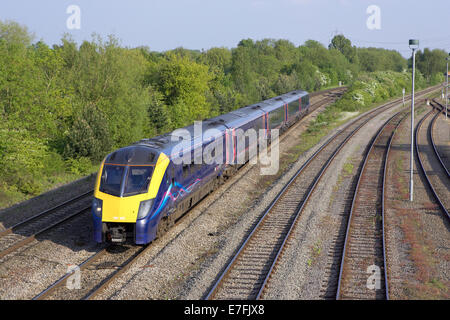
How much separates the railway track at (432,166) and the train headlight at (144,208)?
36.7 feet

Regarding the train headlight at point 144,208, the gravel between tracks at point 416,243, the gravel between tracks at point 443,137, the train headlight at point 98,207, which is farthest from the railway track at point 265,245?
the gravel between tracks at point 443,137

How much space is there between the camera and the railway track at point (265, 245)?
36.6 feet

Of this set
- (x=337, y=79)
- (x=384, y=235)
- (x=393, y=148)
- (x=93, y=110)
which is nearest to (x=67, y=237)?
(x=384, y=235)

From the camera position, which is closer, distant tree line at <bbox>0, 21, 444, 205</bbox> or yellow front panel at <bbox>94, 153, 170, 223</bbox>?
yellow front panel at <bbox>94, 153, 170, 223</bbox>

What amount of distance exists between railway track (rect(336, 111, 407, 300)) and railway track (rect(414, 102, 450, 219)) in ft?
7.45

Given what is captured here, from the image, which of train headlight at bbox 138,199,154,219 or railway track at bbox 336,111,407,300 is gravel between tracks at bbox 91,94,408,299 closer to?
train headlight at bbox 138,199,154,219

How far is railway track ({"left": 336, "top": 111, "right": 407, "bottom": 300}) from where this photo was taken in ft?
Result: 36.3

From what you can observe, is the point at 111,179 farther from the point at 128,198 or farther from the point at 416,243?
the point at 416,243

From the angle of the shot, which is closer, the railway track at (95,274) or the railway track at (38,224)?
the railway track at (95,274)

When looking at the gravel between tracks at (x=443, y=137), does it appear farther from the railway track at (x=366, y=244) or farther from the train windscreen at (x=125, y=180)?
the train windscreen at (x=125, y=180)

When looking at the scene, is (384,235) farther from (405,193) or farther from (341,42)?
(341,42)

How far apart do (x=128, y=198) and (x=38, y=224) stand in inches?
214

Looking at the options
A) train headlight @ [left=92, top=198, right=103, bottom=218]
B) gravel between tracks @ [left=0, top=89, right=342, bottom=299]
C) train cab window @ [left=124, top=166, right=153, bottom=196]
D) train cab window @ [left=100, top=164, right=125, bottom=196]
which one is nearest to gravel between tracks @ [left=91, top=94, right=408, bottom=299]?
gravel between tracks @ [left=0, top=89, right=342, bottom=299]

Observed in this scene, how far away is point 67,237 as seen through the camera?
14.8m
